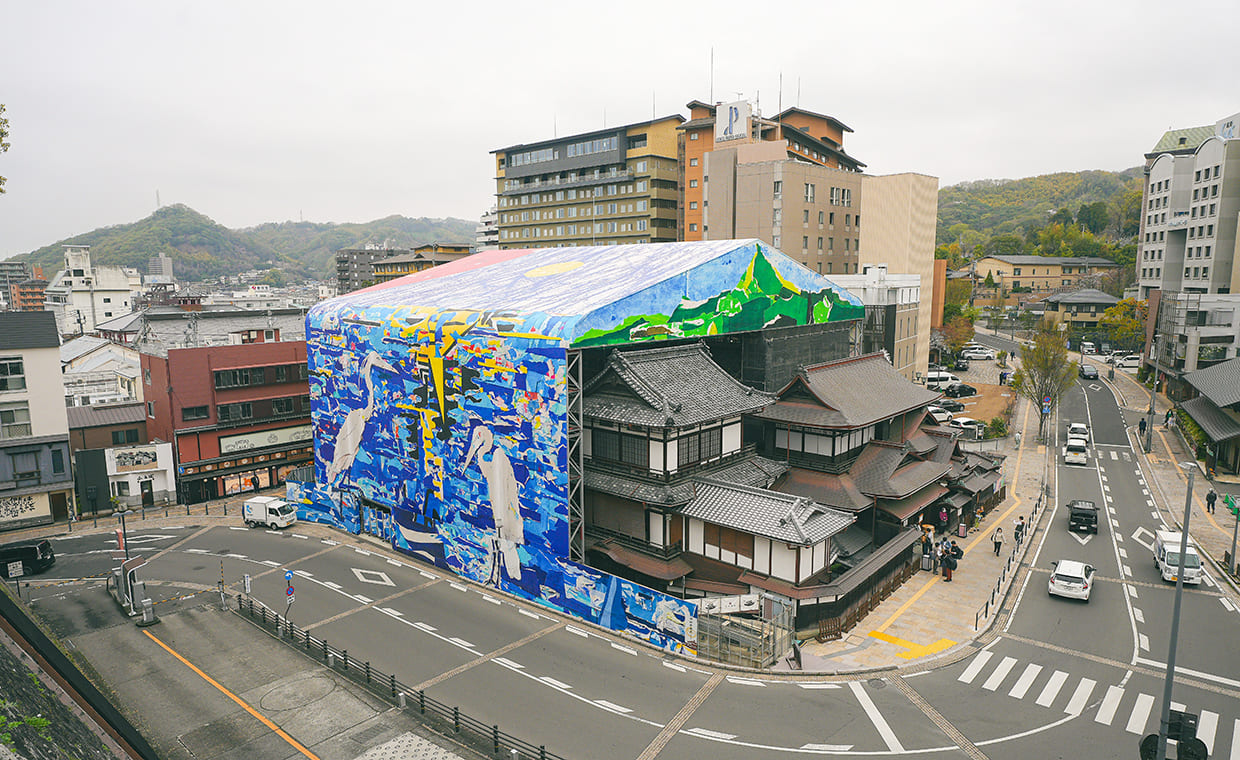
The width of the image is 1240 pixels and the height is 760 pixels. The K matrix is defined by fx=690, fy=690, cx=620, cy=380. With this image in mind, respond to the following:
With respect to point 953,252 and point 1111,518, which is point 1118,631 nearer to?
point 1111,518

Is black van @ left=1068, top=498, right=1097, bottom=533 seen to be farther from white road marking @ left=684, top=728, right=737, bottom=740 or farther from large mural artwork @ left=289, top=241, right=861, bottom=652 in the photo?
white road marking @ left=684, top=728, right=737, bottom=740

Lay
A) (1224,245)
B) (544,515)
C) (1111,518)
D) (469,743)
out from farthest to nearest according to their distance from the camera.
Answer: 1. (1224,245)
2. (1111,518)
3. (544,515)
4. (469,743)

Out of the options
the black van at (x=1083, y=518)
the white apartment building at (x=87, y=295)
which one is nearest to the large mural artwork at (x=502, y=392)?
the black van at (x=1083, y=518)

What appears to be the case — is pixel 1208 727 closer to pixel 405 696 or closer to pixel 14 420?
pixel 405 696

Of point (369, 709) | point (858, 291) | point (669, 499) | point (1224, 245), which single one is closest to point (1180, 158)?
point (1224, 245)

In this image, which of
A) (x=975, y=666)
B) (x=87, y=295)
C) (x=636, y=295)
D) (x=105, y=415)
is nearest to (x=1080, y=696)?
(x=975, y=666)

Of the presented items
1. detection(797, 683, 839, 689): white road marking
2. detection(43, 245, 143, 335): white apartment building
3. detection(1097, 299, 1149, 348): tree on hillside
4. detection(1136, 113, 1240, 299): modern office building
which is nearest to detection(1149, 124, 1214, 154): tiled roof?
detection(1136, 113, 1240, 299): modern office building

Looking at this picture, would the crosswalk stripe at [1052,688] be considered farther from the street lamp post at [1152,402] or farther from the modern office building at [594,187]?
the modern office building at [594,187]
